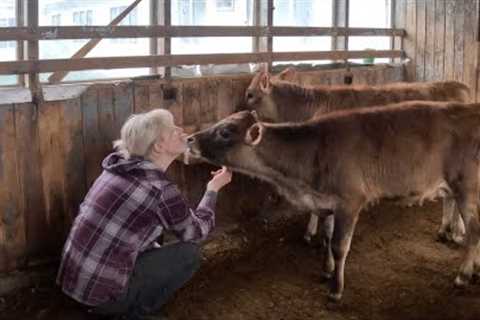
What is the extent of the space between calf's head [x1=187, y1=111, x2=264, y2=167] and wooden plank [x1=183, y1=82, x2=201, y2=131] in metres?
1.03

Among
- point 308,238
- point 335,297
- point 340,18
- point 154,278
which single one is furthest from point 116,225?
point 340,18

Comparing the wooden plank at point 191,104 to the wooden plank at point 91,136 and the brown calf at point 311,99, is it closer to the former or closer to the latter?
the brown calf at point 311,99

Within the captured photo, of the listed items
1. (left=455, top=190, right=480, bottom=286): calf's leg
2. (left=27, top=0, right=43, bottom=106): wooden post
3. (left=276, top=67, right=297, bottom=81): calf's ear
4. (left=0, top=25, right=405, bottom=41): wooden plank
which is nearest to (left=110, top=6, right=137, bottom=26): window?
(left=0, top=25, right=405, bottom=41): wooden plank

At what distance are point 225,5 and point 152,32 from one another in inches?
53.0

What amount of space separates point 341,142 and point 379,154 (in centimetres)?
32

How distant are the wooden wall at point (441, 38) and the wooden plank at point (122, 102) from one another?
4762 mm

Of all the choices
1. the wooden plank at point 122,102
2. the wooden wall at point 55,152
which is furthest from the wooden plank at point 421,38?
the wooden plank at point 122,102

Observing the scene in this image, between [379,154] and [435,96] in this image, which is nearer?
[379,154]

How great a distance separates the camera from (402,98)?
6723 millimetres

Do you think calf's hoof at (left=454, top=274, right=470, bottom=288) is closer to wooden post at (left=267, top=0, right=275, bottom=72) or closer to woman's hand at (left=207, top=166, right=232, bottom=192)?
woman's hand at (left=207, top=166, right=232, bottom=192)

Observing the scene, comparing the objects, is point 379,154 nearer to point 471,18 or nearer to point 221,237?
point 221,237

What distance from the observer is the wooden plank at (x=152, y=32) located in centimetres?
449

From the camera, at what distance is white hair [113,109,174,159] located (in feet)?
12.5

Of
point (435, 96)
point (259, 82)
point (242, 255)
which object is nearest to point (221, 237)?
point (242, 255)
